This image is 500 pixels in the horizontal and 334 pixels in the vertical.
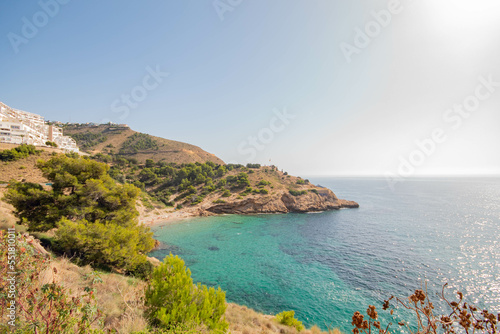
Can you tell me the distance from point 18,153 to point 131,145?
4083 centimetres

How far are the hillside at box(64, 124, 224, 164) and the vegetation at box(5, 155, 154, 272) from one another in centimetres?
5267

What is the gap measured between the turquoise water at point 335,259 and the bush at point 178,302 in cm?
418

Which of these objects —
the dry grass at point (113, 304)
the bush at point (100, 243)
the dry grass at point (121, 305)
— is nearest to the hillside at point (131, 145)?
the bush at point (100, 243)

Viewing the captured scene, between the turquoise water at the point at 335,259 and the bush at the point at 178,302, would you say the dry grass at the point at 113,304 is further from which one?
the turquoise water at the point at 335,259

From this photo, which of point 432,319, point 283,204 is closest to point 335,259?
point 432,319

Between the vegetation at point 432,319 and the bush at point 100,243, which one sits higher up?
the vegetation at point 432,319

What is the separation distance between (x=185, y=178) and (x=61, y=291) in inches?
1987

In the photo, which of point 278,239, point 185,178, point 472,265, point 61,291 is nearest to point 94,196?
point 61,291

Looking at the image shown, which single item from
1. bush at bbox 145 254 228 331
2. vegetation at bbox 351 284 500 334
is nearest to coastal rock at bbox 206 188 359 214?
bush at bbox 145 254 228 331

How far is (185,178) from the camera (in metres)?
53.3

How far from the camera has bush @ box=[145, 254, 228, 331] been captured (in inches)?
268

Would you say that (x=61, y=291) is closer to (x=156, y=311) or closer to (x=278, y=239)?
(x=156, y=311)

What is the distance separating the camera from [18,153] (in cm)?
3275

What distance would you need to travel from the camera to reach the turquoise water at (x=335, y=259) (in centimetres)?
1534
